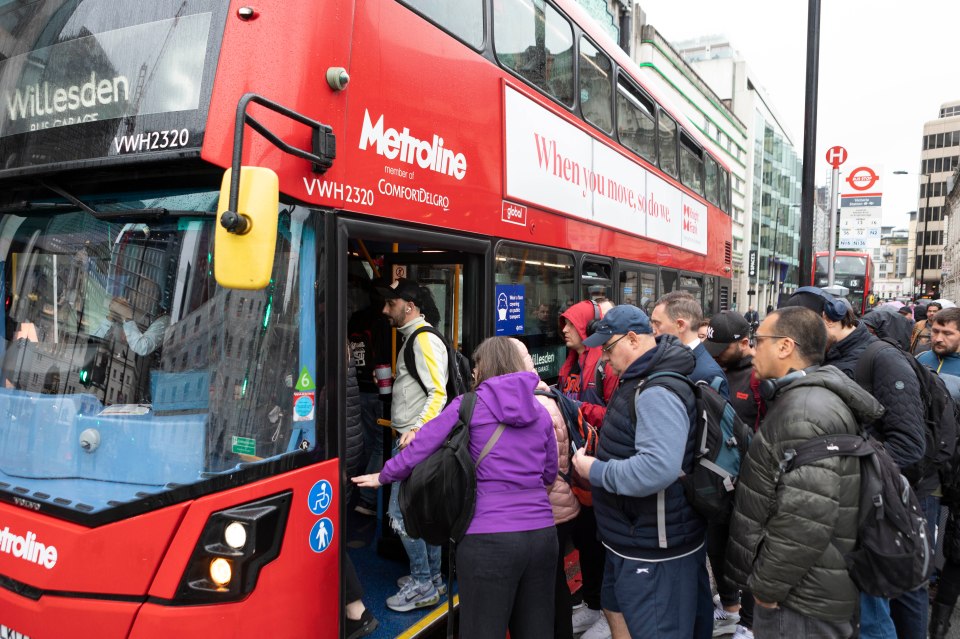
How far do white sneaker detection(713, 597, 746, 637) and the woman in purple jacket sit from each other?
76.4 inches

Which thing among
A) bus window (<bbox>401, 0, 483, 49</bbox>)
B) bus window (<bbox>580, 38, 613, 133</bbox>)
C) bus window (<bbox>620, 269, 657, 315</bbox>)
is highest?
bus window (<bbox>580, 38, 613, 133</bbox>)

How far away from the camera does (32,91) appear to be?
2.73 meters

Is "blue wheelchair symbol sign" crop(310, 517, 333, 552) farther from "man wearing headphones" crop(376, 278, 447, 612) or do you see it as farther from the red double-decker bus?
"man wearing headphones" crop(376, 278, 447, 612)

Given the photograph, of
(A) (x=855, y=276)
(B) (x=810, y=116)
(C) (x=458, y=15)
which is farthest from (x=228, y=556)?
(A) (x=855, y=276)

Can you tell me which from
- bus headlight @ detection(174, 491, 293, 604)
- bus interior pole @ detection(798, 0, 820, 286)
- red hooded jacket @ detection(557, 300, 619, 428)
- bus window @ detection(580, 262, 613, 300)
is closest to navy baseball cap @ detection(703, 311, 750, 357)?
red hooded jacket @ detection(557, 300, 619, 428)

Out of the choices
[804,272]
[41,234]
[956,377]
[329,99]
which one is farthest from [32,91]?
[804,272]

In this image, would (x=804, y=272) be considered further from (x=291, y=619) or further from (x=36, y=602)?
(x=36, y=602)

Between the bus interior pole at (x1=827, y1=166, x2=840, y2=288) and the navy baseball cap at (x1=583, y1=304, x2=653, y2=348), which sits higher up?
the bus interior pole at (x1=827, y1=166, x2=840, y2=288)

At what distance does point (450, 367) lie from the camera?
3.88 metres

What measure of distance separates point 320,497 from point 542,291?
8.99ft

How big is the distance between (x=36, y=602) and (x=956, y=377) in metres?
5.06

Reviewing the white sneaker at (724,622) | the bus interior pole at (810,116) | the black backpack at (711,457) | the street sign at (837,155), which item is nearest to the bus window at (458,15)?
the black backpack at (711,457)

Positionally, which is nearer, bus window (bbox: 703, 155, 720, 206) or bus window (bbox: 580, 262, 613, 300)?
bus window (bbox: 580, 262, 613, 300)

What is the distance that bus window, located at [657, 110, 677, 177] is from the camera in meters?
7.77
